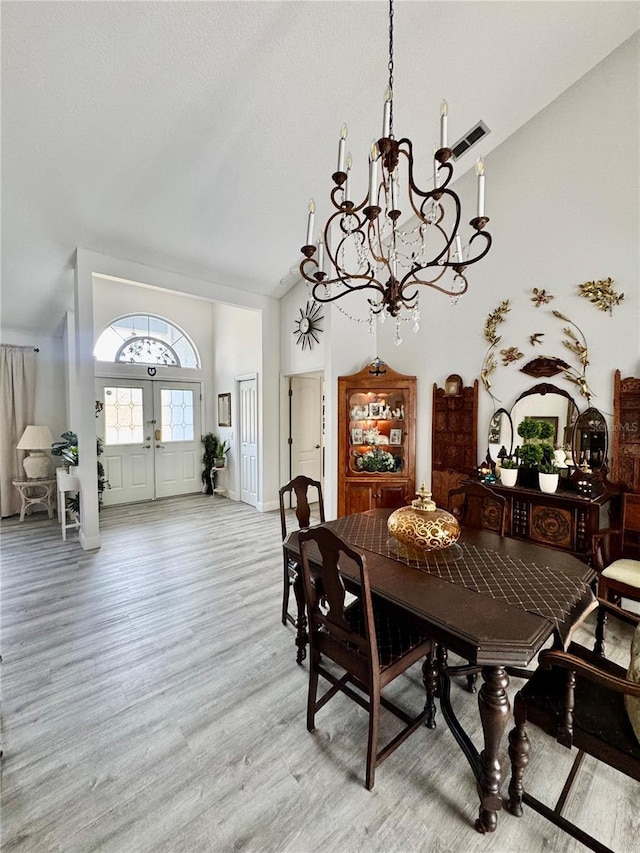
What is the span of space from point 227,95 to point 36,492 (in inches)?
216

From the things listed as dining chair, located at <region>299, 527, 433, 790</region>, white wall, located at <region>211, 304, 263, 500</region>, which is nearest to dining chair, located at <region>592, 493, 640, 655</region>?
dining chair, located at <region>299, 527, 433, 790</region>

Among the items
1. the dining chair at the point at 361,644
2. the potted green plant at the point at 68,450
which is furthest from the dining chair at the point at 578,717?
the potted green plant at the point at 68,450

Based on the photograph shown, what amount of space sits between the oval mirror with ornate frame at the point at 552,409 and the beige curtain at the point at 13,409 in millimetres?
6327

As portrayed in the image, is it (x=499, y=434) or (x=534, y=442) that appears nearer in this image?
(x=534, y=442)

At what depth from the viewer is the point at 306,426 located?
19.0ft

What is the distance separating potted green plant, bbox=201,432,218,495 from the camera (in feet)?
20.8

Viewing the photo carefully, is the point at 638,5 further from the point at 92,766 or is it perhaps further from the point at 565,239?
the point at 92,766

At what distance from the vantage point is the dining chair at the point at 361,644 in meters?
1.43

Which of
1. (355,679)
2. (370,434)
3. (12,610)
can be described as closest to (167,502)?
(12,610)

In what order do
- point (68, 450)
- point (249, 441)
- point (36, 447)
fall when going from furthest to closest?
point (249, 441)
point (36, 447)
point (68, 450)

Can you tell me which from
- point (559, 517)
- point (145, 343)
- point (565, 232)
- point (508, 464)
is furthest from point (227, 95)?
point (145, 343)

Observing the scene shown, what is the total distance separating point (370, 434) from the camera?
4305 millimetres

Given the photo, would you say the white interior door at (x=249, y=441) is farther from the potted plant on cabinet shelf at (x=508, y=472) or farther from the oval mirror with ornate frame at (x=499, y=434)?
the potted plant on cabinet shelf at (x=508, y=472)

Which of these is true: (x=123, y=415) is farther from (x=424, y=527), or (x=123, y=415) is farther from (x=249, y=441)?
(x=424, y=527)
